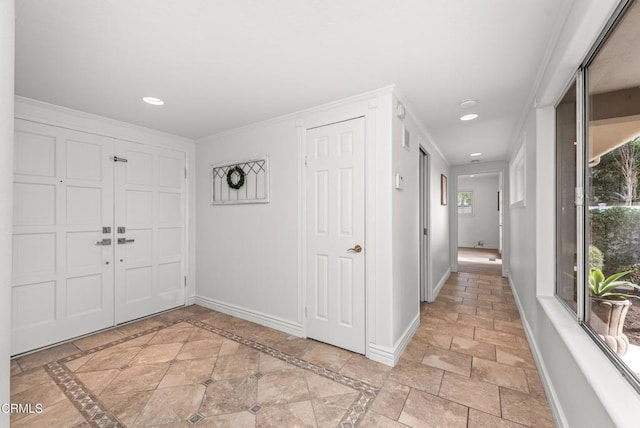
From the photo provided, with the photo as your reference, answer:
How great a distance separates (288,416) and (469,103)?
2932 mm

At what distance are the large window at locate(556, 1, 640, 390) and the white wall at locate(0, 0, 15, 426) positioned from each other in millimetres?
2216

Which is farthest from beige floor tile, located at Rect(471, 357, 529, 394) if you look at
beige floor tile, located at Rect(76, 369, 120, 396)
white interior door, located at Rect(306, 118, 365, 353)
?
beige floor tile, located at Rect(76, 369, 120, 396)

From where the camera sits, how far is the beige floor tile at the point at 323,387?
2.02 meters

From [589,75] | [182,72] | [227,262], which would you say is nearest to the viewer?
[589,75]

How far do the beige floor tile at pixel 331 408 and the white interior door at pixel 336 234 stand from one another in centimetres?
63

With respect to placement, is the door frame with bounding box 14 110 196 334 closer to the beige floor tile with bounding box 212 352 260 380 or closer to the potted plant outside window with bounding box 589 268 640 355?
the beige floor tile with bounding box 212 352 260 380

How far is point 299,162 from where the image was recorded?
116 inches

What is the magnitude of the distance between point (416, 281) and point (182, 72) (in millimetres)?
2981

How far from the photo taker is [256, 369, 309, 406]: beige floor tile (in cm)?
196

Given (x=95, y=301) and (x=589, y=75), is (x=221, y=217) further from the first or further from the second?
(x=589, y=75)

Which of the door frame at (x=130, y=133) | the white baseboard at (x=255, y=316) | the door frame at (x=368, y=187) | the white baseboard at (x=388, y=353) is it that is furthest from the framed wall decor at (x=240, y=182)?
the white baseboard at (x=388, y=353)

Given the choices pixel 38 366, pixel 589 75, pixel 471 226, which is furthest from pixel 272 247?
pixel 471 226

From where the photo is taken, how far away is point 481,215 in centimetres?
955

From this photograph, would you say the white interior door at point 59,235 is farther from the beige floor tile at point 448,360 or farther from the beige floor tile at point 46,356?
the beige floor tile at point 448,360
